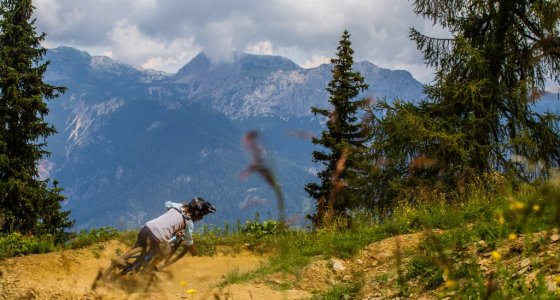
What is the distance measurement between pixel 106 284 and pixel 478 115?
14.4 meters

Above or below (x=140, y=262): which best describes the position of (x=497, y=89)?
above

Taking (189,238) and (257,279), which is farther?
(189,238)

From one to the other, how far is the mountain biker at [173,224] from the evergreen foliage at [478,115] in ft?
24.3

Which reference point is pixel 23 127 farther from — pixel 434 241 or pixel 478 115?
pixel 434 241

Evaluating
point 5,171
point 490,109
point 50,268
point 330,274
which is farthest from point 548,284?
point 5,171

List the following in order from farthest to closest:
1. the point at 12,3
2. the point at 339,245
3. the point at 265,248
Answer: the point at 12,3, the point at 265,248, the point at 339,245

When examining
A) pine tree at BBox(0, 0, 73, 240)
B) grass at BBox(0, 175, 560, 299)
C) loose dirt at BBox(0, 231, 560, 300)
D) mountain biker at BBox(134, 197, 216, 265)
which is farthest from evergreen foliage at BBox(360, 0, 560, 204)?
pine tree at BBox(0, 0, 73, 240)

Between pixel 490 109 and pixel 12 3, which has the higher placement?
pixel 12 3

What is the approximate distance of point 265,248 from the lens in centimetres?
1388

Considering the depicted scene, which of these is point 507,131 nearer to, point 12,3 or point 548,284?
point 548,284

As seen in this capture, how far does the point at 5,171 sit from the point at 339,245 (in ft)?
52.8

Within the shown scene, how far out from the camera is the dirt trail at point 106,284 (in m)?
3.12

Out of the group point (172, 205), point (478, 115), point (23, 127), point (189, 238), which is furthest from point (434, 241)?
point (23, 127)

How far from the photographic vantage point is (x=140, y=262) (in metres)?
6.42
